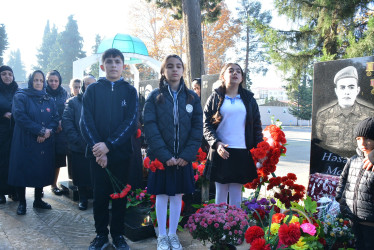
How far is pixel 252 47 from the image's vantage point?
3312 centimetres

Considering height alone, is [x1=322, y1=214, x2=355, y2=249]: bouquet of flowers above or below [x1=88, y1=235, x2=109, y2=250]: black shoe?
above

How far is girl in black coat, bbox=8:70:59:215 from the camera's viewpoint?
12.3 ft

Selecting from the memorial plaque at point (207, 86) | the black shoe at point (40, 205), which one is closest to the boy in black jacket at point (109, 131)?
the black shoe at point (40, 205)

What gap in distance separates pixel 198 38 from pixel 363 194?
6052 mm

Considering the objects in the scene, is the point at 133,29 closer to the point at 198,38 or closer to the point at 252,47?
the point at 252,47

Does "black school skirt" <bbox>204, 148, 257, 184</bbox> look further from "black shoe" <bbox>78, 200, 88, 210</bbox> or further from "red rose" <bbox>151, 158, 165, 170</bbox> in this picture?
"black shoe" <bbox>78, 200, 88, 210</bbox>

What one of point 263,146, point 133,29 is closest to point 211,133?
point 263,146

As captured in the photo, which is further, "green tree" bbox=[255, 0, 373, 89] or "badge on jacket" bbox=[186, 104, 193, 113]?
"green tree" bbox=[255, 0, 373, 89]

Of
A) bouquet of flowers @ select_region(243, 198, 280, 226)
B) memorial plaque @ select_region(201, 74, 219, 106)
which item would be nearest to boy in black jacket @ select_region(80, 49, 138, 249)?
bouquet of flowers @ select_region(243, 198, 280, 226)

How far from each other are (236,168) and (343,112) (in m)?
1.52

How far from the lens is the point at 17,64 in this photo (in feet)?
321

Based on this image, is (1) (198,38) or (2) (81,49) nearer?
(1) (198,38)

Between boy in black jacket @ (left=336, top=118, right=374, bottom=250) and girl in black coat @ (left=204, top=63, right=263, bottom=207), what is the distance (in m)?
0.92

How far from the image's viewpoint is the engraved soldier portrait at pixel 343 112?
10.9 feet
